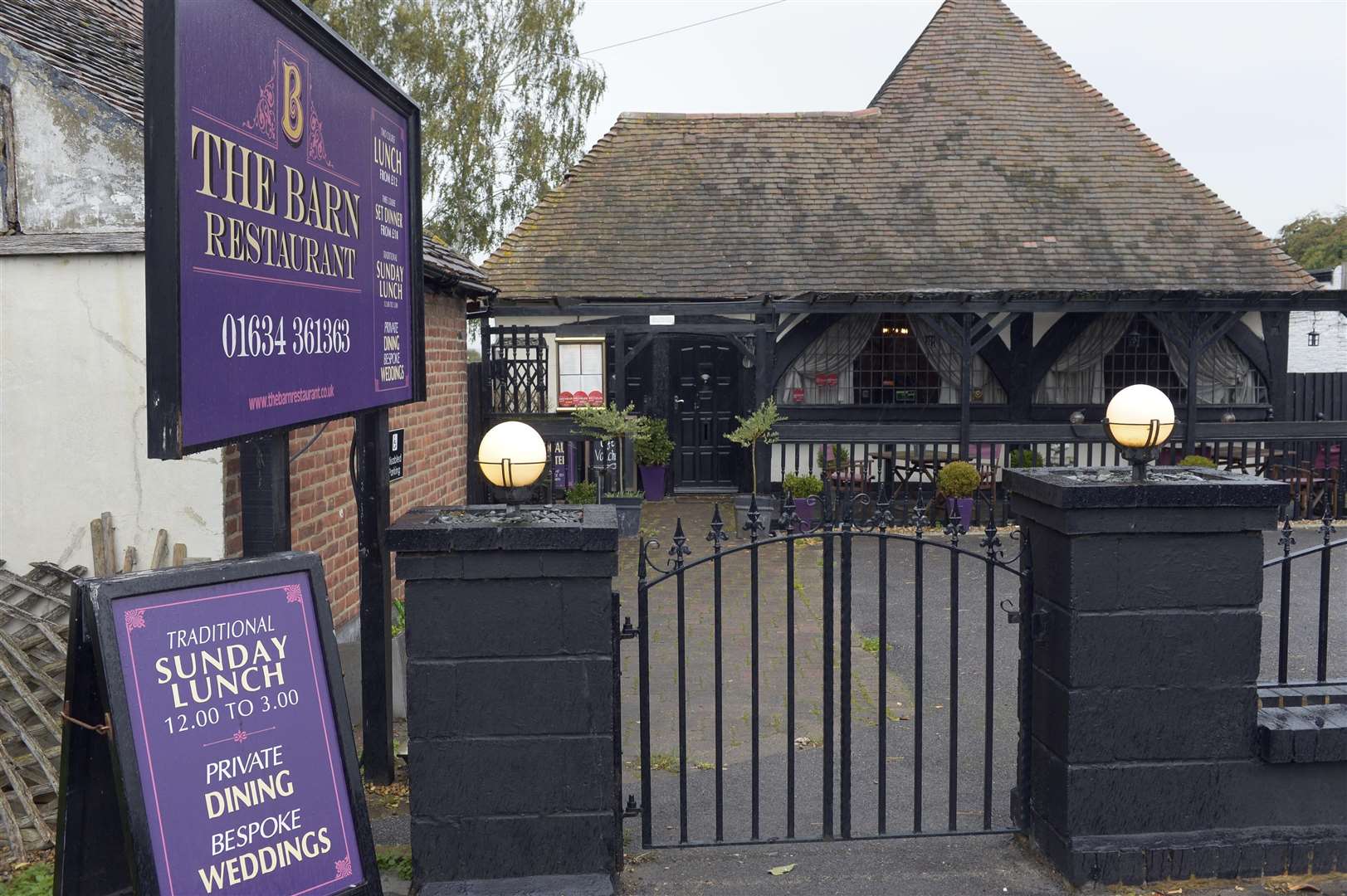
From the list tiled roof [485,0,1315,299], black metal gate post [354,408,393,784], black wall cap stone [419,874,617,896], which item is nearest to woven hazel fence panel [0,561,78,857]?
black metal gate post [354,408,393,784]

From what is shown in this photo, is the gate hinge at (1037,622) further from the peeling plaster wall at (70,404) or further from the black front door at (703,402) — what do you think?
the black front door at (703,402)

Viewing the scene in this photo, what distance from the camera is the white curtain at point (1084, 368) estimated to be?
16438 millimetres

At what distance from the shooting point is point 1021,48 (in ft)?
62.0

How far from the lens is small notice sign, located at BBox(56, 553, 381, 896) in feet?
9.22

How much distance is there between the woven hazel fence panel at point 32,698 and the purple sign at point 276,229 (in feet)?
7.03

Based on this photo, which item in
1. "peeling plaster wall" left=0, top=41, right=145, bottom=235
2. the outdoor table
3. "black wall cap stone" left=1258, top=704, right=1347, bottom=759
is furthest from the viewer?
the outdoor table

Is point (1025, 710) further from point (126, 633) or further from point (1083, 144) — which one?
point (1083, 144)

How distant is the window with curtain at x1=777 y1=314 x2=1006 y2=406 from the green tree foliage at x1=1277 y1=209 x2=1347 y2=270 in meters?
34.0

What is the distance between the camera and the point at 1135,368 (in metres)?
16.9

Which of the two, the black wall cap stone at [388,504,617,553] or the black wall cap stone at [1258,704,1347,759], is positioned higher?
the black wall cap stone at [388,504,617,553]

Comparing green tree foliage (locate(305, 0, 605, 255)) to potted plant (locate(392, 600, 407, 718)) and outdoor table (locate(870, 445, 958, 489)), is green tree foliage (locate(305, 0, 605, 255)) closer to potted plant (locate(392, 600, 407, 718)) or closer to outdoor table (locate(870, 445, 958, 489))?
outdoor table (locate(870, 445, 958, 489))

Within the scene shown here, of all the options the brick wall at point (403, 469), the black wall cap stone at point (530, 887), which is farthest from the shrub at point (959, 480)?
the black wall cap stone at point (530, 887)

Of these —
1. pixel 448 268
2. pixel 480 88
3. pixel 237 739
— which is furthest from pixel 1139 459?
pixel 480 88

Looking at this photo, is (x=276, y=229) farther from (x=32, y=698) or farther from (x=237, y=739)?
(x=32, y=698)
